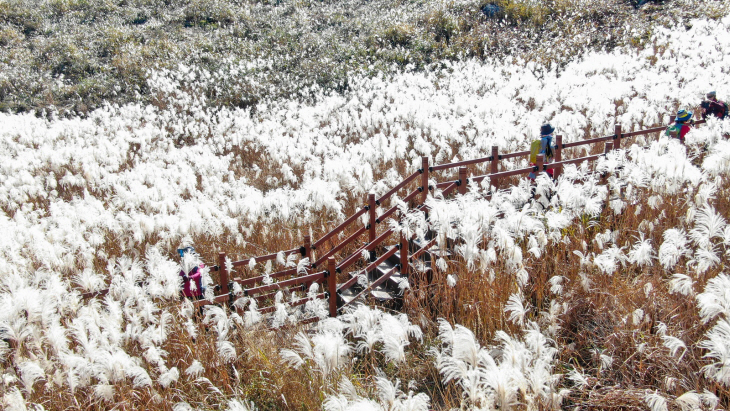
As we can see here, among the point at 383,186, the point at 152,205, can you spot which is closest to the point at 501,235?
the point at 383,186

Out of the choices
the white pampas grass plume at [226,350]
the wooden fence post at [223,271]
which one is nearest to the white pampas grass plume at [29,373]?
the white pampas grass plume at [226,350]

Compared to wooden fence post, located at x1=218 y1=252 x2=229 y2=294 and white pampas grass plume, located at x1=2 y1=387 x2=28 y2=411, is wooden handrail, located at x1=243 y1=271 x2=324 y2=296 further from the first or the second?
white pampas grass plume, located at x1=2 y1=387 x2=28 y2=411

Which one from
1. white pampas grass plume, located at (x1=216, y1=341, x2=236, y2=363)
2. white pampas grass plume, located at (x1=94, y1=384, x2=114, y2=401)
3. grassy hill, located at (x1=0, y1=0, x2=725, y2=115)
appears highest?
grassy hill, located at (x1=0, y1=0, x2=725, y2=115)

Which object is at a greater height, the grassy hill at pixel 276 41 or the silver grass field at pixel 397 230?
the grassy hill at pixel 276 41

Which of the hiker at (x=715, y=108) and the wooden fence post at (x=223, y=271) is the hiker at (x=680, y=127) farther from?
the wooden fence post at (x=223, y=271)

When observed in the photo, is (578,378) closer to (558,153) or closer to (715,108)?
(558,153)

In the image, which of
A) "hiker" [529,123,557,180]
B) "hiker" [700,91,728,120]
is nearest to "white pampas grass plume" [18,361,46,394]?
"hiker" [529,123,557,180]

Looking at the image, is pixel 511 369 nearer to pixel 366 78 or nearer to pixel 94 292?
pixel 94 292

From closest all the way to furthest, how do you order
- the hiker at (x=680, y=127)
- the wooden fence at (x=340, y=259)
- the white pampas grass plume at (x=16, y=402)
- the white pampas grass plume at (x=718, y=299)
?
the white pampas grass plume at (x=718, y=299) → the white pampas grass plume at (x=16, y=402) → the wooden fence at (x=340, y=259) → the hiker at (x=680, y=127)

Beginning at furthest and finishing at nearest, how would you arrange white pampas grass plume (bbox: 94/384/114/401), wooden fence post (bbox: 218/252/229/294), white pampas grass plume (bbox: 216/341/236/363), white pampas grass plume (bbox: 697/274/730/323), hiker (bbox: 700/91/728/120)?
hiker (bbox: 700/91/728/120) < wooden fence post (bbox: 218/252/229/294) < white pampas grass plume (bbox: 216/341/236/363) < white pampas grass plume (bbox: 94/384/114/401) < white pampas grass plume (bbox: 697/274/730/323)

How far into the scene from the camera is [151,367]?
390 cm

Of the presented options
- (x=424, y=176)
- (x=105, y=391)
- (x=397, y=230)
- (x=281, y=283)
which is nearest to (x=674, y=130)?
(x=424, y=176)

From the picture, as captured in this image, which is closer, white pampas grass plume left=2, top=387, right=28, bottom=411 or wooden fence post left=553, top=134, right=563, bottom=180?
white pampas grass plume left=2, top=387, right=28, bottom=411

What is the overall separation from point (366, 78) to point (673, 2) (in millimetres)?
14739
